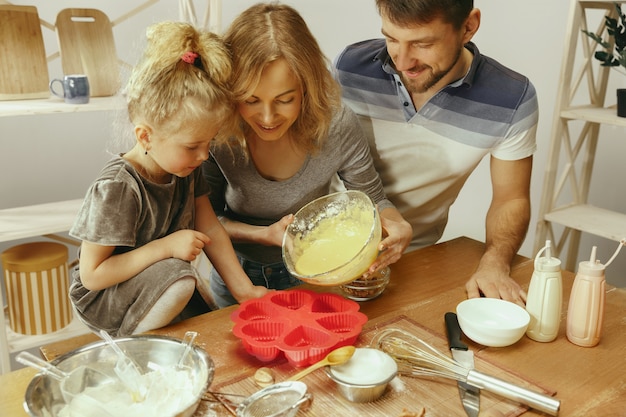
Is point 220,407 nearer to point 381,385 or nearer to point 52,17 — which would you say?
point 381,385

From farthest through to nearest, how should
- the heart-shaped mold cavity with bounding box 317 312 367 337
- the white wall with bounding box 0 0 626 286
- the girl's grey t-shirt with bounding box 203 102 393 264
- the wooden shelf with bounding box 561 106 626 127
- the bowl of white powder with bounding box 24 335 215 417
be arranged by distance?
the white wall with bounding box 0 0 626 286 < the wooden shelf with bounding box 561 106 626 127 < the girl's grey t-shirt with bounding box 203 102 393 264 < the heart-shaped mold cavity with bounding box 317 312 367 337 < the bowl of white powder with bounding box 24 335 215 417

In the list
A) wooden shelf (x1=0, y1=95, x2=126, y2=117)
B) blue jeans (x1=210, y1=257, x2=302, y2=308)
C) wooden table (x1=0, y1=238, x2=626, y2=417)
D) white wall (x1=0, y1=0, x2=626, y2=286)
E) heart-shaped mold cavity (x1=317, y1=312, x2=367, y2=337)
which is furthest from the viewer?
white wall (x1=0, y1=0, x2=626, y2=286)

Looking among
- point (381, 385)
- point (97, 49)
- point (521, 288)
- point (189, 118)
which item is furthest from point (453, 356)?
point (97, 49)

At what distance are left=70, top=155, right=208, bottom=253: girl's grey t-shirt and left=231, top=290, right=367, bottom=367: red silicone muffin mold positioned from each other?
29 cm

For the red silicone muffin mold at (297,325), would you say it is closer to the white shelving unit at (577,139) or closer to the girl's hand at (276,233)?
the girl's hand at (276,233)

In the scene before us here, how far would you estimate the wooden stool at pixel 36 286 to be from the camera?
7.39 ft

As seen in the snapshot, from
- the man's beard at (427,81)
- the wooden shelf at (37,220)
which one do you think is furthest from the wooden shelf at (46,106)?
the man's beard at (427,81)

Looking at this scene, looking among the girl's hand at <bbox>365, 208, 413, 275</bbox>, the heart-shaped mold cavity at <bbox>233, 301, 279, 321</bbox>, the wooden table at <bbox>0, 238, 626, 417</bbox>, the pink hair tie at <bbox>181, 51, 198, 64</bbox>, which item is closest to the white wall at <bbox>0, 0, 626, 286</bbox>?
the wooden table at <bbox>0, 238, 626, 417</bbox>

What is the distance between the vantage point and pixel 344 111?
168cm

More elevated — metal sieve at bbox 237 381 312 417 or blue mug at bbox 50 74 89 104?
blue mug at bbox 50 74 89 104

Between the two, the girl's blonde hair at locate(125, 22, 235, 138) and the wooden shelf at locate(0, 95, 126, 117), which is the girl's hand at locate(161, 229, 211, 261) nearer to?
the girl's blonde hair at locate(125, 22, 235, 138)

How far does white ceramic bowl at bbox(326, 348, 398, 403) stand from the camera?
99 centimetres

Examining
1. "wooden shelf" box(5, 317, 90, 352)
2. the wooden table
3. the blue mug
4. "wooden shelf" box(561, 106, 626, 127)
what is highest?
the blue mug

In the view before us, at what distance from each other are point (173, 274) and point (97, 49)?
1.38 m
